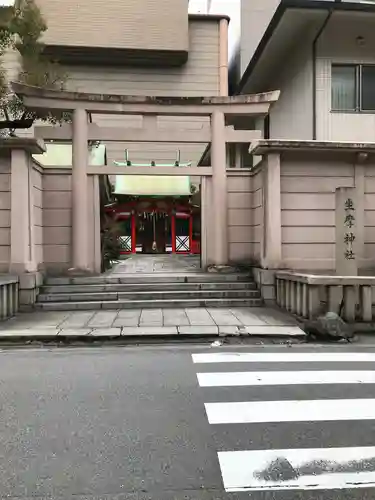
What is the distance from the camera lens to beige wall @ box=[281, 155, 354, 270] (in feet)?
35.5

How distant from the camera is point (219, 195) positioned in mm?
11750

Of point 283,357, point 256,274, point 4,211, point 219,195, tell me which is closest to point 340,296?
point 283,357

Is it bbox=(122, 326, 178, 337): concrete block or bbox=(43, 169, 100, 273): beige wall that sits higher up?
bbox=(43, 169, 100, 273): beige wall

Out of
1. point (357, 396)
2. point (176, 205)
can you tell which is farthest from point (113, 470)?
point (176, 205)

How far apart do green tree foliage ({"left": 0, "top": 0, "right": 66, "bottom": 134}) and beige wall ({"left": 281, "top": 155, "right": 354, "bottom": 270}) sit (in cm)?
620

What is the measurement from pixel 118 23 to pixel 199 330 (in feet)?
57.1

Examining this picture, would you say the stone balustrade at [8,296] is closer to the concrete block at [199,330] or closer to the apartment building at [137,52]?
the concrete block at [199,330]

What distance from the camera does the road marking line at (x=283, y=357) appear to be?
6.25 metres

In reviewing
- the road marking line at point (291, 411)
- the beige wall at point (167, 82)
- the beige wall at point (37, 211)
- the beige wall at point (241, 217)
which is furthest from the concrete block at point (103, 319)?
the beige wall at point (167, 82)

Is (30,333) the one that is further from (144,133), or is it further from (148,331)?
(144,133)

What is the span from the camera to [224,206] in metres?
11.8

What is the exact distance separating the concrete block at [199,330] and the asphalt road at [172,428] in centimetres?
143

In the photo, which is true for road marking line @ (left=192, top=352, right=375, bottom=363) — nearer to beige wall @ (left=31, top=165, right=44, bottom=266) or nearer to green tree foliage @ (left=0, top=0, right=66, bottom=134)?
beige wall @ (left=31, top=165, right=44, bottom=266)

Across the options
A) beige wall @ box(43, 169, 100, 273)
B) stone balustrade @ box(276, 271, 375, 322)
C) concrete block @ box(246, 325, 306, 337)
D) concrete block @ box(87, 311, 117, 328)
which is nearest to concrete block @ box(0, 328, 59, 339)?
concrete block @ box(87, 311, 117, 328)
